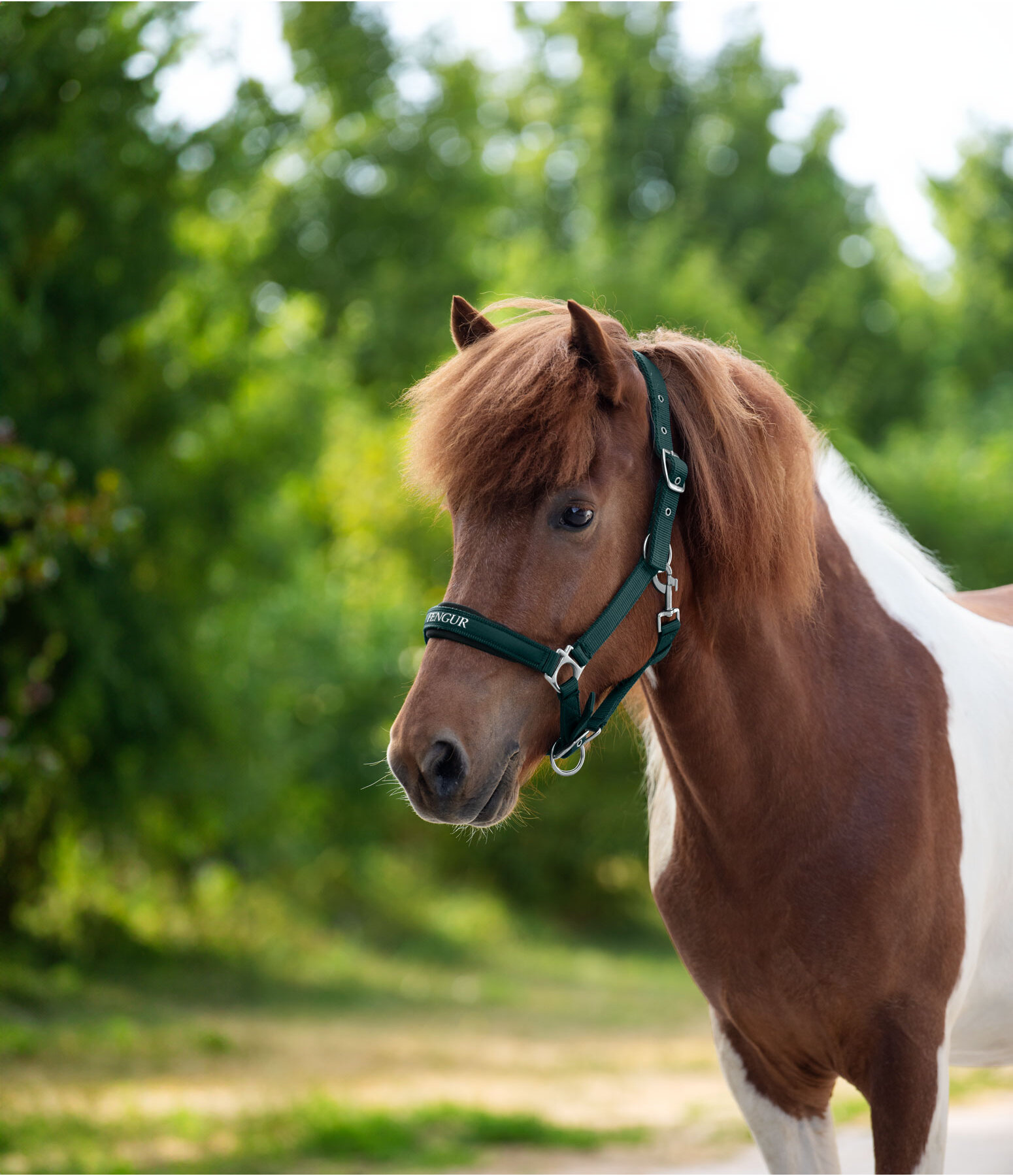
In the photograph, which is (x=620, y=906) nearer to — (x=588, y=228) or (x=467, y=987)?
(x=467, y=987)

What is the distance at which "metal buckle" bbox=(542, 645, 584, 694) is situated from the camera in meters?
1.67

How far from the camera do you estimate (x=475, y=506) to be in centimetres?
174

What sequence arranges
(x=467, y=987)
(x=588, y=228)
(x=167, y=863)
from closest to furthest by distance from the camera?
(x=167, y=863) < (x=467, y=987) < (x=588, y=228)

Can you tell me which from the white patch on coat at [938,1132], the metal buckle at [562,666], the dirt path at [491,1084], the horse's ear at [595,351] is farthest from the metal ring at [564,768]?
the dirt path at [491,1084]

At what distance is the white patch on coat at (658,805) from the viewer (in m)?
2.23

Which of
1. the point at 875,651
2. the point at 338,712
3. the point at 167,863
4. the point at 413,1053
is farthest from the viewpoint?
the point at 338,712

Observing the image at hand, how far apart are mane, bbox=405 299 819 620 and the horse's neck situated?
0.08 m

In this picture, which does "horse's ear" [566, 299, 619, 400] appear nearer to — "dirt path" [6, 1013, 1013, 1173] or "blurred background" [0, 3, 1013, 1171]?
"blurred background" [0, 3, 1013, 1171]

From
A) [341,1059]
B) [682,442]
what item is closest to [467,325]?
[682,442]

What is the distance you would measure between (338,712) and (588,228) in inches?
510

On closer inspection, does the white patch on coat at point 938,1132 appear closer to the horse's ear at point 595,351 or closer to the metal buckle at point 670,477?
the metal buckle at point 670,477

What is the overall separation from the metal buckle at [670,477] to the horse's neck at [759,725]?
0.25 m

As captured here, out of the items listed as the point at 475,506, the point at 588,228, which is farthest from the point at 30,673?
the point at 588,228

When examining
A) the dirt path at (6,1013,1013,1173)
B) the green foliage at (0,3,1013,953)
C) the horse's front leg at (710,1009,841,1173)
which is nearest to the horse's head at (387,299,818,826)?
the green foliage at (0,3,1013,953)
